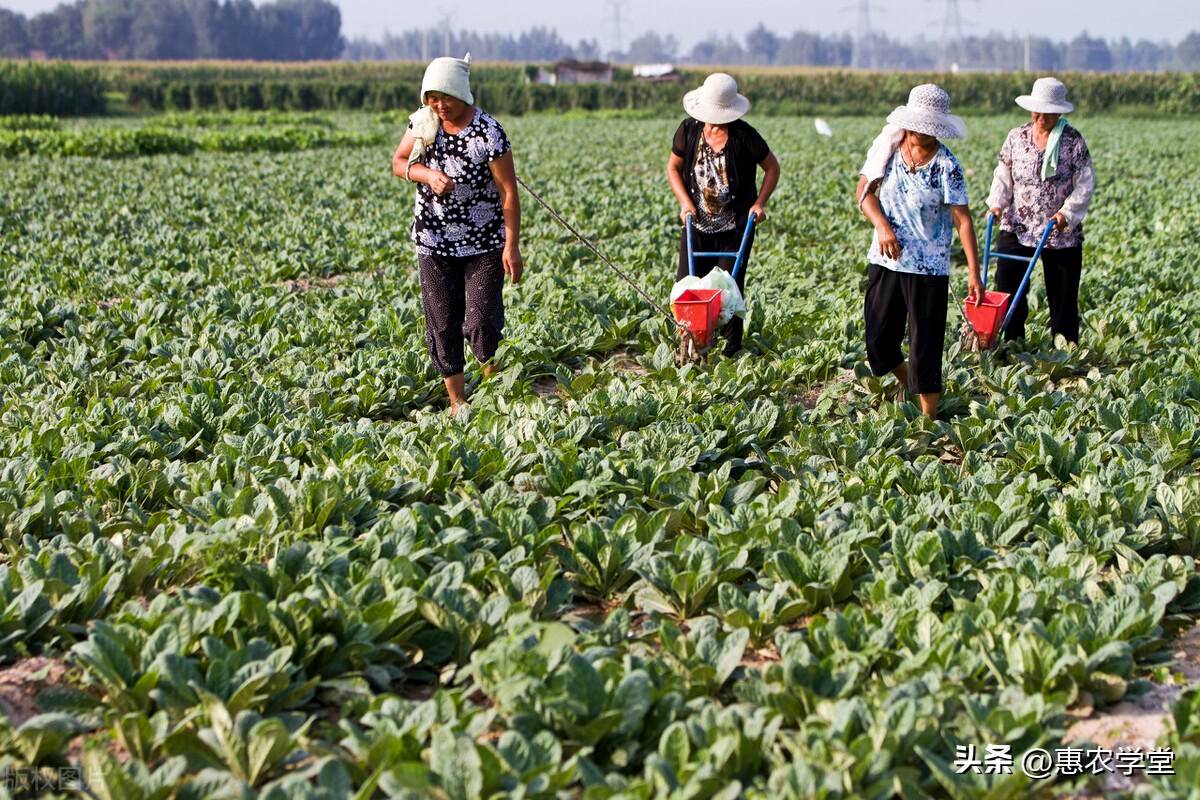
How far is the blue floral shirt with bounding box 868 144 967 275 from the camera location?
231 inches

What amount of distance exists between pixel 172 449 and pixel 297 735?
2.91m

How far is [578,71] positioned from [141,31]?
336 ft

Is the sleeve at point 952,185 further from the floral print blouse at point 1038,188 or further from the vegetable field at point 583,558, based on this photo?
the floral print blouse at point 1038,188

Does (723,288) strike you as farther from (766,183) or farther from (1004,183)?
(1004,183)

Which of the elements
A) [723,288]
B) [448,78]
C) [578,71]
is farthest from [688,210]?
[578,71]

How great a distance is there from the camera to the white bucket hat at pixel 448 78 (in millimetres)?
5781

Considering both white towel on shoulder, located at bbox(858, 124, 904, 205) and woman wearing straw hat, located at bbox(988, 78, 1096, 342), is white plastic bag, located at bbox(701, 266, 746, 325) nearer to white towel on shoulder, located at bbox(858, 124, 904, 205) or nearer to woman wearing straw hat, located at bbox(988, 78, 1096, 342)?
white towel on shoulder, located at bbox(858, 124, 904, 205)

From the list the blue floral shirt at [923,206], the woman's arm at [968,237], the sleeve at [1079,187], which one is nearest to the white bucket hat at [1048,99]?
the sleeve at [1079,187]

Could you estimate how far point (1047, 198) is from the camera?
293 inches

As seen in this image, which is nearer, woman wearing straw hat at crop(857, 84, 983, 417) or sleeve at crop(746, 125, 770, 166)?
woman wearing straw hat at crop(857, 84, 983, 417)

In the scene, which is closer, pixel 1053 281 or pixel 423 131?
pixel 423 131

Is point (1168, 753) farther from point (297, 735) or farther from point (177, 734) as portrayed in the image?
point (177, 734)

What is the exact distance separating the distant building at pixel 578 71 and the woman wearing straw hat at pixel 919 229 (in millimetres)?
65375

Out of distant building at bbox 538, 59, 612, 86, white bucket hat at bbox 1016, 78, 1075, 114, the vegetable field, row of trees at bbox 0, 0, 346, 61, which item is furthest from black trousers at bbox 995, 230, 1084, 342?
row of trees at bbox 0, 0, 346, 61
